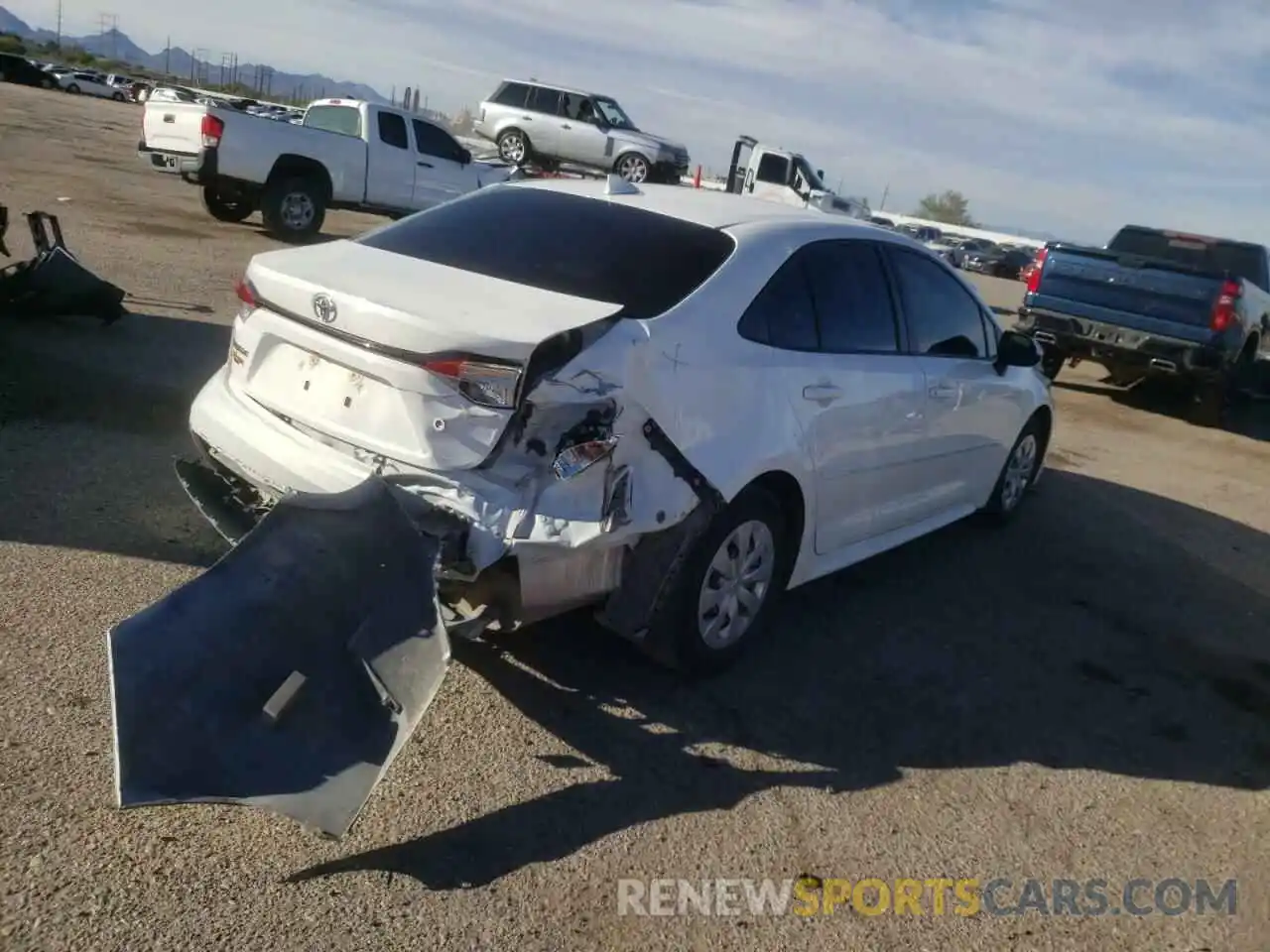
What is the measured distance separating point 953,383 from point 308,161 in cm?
1211

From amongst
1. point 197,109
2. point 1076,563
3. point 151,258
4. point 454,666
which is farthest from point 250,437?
point 197,109

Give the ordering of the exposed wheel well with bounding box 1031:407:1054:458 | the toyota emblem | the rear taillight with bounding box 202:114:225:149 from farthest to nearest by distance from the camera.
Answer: the rear taillight with bounding box 202:114:225:149 → the exposed wheel well with bounding box 1031:407:1054:458 → the toyota emblem

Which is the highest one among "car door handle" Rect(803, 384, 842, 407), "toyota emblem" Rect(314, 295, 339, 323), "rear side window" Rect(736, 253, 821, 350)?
"rear side window" Rect(736, 253, 821, 350)

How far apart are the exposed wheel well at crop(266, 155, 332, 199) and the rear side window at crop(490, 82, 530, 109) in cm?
1065

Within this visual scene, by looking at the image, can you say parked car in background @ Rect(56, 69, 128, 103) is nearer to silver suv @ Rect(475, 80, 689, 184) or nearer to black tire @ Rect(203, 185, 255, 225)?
silver suv @ Rect(475, 80, 689, 184)

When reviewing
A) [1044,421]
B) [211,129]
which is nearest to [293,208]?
[211,129]

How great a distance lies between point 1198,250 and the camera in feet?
45.6

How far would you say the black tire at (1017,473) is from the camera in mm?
6910

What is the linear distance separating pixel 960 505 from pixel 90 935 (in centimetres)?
485

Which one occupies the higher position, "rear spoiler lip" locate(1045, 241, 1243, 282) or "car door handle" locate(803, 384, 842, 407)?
"rear spoiler lip" locate(1045, 241, 1243, 282)

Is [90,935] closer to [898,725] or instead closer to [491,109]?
[898,725]

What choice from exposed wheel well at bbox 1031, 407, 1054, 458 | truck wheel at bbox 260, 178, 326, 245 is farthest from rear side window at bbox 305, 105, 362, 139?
exposed wheel well at bbox 1031, 407, 1054, 458

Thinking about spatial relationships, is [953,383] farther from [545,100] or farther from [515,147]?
[515,147]

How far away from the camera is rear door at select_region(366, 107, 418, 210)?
16.5 meters
